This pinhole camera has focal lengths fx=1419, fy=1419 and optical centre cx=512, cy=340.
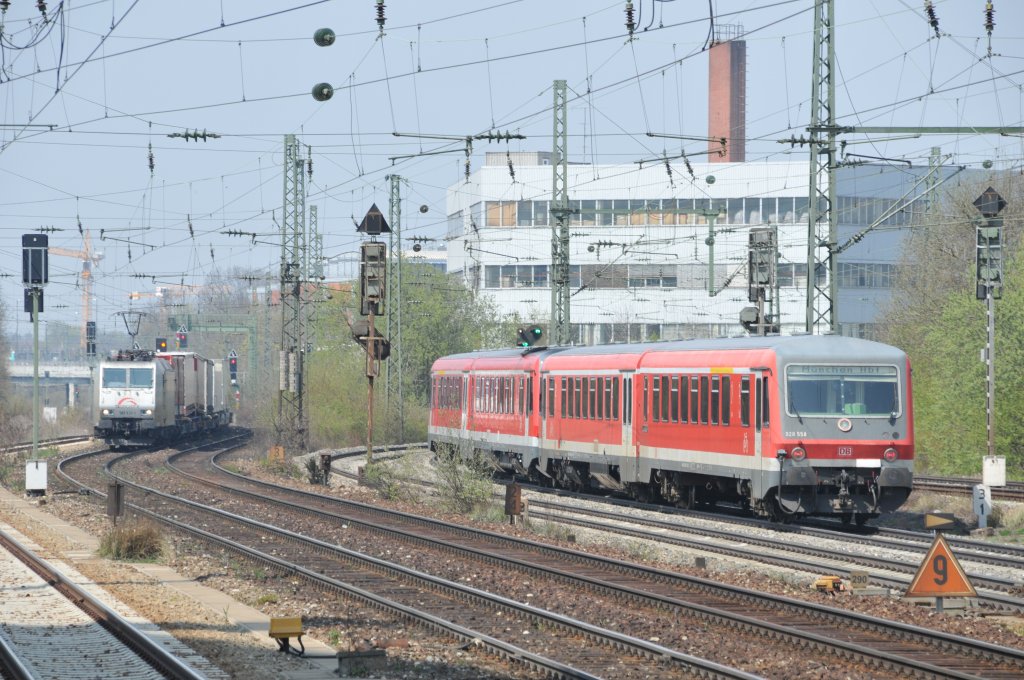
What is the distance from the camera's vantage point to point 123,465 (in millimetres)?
45062

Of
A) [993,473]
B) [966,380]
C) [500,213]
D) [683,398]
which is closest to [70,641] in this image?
[683,398]

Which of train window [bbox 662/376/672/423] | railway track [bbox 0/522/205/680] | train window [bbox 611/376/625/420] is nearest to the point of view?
railway track [bbox 0/522/205/680]

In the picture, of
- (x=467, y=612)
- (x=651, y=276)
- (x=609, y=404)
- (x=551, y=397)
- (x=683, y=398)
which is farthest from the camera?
(x=651, y=276)

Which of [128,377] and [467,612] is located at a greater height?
[128,377]

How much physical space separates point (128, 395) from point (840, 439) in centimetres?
3667

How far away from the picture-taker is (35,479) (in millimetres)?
32469

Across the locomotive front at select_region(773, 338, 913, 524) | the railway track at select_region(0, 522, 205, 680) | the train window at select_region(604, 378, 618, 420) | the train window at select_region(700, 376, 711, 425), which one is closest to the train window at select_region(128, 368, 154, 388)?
the train window at select_region(604, 378, 618, 420)

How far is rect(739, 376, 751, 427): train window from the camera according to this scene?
79.0 feet

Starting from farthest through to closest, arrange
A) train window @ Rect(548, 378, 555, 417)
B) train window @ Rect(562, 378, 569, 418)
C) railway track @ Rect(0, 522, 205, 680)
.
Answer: train window @ Rect(548, 378, 555, 417), train window @ Rect(562, 378, 569, 418), railway track @ Rect(0, 522, 205, 680)

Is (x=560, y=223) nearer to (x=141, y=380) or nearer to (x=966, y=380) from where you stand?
(x=966, y=380)

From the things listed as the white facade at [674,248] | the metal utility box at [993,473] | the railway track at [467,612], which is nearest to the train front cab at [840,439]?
the metal utility box at [993,473]

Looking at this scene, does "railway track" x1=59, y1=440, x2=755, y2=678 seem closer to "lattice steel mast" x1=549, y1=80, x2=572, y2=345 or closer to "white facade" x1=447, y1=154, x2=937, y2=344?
"lattice steel mast" x1=549, y1=80, x2=572, y2=345

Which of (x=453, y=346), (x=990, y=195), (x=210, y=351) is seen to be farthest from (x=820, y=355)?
(x=210, y=351)

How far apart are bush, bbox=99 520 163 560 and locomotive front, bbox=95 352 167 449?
3369 centimetres
